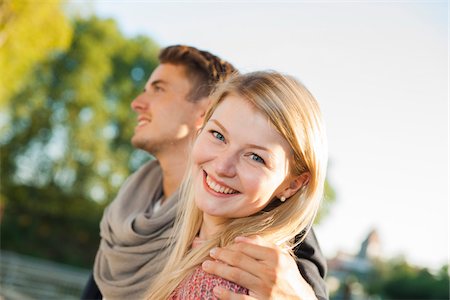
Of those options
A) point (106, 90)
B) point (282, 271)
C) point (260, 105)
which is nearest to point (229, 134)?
point (260, 105)

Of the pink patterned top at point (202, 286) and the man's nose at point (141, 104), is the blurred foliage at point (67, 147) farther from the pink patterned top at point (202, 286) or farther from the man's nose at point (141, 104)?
the pink patterned top at point (202, 286)

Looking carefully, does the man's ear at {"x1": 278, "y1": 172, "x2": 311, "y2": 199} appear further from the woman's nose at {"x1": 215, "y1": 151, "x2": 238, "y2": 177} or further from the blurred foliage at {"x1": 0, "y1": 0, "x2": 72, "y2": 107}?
the blurred foliage at {"x1": 0, "y1": 0, "x2": 72, "y2": 107}

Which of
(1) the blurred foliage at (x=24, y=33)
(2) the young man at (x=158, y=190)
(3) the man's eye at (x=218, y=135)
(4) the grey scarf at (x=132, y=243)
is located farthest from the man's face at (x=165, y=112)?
(1) the blurred foliage at (x=24, y=33)

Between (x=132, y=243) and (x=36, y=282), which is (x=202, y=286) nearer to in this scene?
(x=132, y=243)

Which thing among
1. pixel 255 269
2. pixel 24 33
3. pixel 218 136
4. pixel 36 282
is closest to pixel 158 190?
pixel 218 136

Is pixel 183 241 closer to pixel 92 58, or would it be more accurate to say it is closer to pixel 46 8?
pixel 46 8

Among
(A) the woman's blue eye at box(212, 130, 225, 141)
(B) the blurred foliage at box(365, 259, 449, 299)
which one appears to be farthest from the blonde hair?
(B) the blurred foliage at box(365, 259, 449, 299)

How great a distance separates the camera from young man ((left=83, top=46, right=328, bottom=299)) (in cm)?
214

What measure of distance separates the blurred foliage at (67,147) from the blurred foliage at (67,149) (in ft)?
0.10

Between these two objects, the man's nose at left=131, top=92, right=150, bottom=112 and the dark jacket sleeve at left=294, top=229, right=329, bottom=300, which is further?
the man's nose at left=131, top=92, right=150, bottom=112

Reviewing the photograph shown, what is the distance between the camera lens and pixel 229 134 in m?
1.47

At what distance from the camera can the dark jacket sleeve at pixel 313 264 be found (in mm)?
1744

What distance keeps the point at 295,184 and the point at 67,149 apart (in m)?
17.0

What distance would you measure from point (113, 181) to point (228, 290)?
56.2ft
